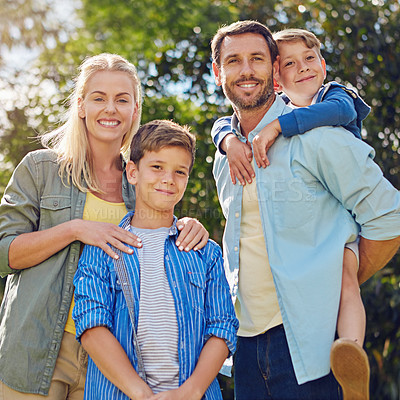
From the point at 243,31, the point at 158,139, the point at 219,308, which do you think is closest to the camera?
the point at 219,308

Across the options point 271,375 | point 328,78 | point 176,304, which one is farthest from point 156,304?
point 328,78

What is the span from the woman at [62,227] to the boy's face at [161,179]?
150 mm

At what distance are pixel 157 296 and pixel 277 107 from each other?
109 cm

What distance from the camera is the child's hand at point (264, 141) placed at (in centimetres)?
243

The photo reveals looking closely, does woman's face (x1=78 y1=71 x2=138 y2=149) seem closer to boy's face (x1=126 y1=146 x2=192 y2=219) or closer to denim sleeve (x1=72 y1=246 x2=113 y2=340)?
boy's face (x1=126 y1=146 x2=192 y2=219)

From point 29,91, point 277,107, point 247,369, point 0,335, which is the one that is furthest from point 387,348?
point 29,91

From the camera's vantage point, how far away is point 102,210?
8.32ft

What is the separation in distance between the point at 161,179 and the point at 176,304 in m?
0.53

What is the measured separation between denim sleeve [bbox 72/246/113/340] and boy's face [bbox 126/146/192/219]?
296 millimetres

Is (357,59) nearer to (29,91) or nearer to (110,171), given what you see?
(110,171)

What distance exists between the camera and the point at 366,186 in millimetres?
2246

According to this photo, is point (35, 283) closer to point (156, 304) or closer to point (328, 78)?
point (156, 304)

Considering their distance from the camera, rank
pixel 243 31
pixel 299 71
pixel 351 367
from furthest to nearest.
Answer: pixel 299 71 → pixel 243 31 → pixel 351 367

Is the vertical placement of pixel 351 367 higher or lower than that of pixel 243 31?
lower
